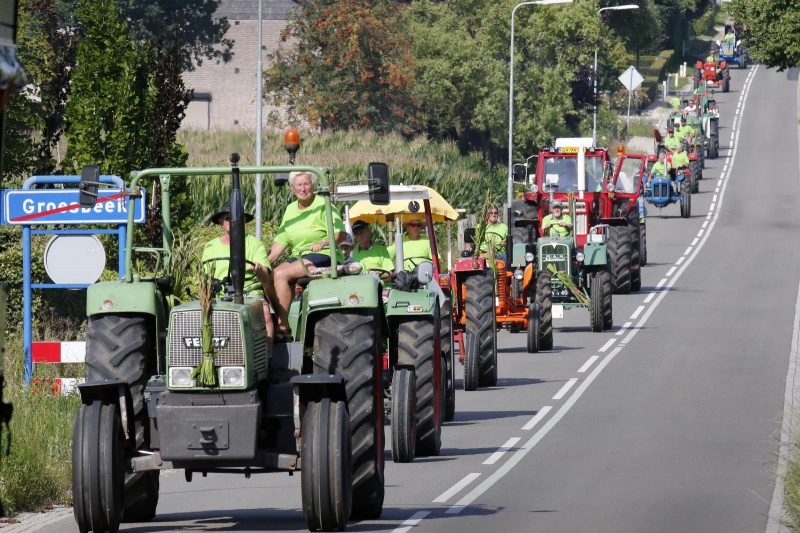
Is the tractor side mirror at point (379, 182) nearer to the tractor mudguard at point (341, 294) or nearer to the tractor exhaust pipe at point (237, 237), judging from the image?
the tractor mudguard at point (341, 294)

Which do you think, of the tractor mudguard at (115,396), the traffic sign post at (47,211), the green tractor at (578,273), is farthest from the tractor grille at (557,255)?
the tractor mudguard at (115,396)

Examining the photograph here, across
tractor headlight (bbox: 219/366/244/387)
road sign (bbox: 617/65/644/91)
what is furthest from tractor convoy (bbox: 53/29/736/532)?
road sign (bbox: 617/65/644/91)

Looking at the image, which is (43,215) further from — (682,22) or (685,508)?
(682,22)

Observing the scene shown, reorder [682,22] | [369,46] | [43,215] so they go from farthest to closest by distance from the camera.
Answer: [682,22] < [369,46] < [43,215]

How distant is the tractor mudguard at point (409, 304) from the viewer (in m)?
14.1

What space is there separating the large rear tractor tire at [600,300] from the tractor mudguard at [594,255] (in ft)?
0.57

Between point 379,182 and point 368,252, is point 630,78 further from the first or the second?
point 379,182

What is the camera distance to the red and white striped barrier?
15.2 metres

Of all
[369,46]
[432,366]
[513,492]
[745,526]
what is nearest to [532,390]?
[432,366]

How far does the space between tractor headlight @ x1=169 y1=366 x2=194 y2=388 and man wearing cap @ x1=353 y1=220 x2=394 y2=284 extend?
21.2 ft

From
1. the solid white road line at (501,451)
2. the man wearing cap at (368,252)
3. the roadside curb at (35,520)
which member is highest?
the man wearing cap at (368,252)

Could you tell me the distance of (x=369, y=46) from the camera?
55031 millimetres

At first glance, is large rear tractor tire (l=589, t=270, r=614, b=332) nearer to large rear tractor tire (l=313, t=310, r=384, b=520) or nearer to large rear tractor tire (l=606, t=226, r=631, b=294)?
large rear tractor tire (l=606, t=226, r=631, b=294)

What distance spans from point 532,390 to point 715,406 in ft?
7.96
